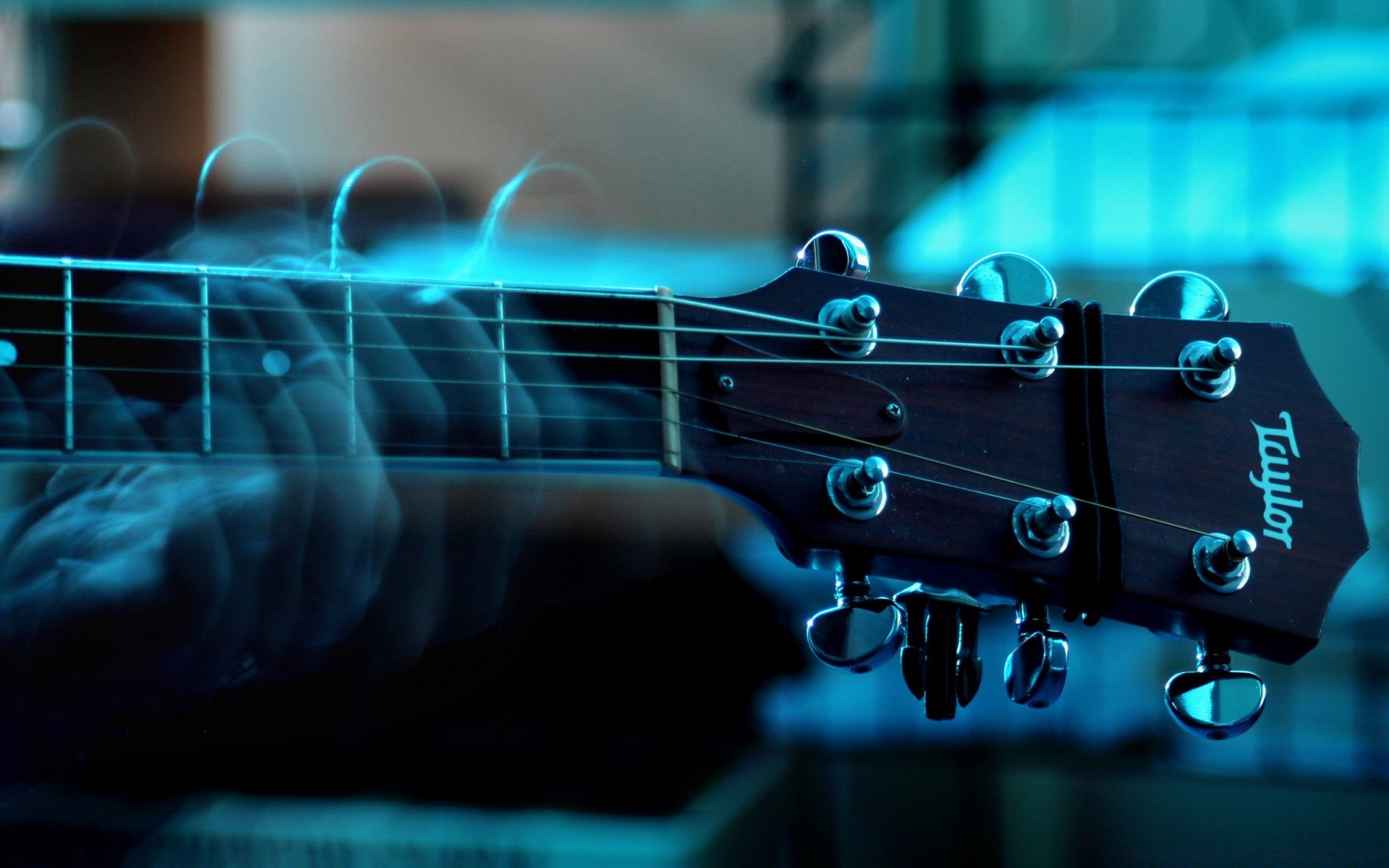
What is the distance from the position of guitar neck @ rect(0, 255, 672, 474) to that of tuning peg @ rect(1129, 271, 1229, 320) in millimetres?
220

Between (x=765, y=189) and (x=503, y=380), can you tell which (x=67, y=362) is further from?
(x=765, y=189)

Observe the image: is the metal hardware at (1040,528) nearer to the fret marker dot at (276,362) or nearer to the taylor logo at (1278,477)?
the taylor logo at (1278,477)

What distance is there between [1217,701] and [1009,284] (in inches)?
7.5

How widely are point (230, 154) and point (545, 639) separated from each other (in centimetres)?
107

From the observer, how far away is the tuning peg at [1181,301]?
478mm

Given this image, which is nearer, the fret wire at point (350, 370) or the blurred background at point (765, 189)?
the fret wire at point (350, 370)

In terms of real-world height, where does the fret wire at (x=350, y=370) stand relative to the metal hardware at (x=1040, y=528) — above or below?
above

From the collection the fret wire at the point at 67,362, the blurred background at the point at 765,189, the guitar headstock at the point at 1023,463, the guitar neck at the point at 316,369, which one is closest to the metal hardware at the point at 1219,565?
the guitar headstock at the point at 1023,463

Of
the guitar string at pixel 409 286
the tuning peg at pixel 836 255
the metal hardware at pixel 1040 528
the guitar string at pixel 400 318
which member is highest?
the tuning peg at pixel 836 255

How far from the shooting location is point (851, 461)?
0.44 meters

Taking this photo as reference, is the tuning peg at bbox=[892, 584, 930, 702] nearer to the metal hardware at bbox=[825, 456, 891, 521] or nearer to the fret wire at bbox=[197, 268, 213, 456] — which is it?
the metal hardware at bbox=[825, 456, 891, 521]

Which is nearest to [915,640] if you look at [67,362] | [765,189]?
[67,362]

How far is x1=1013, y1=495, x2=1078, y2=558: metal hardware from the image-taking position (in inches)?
17.0

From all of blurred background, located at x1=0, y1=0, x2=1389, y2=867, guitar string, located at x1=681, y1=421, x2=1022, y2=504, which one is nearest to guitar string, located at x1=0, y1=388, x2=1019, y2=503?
guitar string, located at x1=681, y1=421, x2=1022, y2=504
